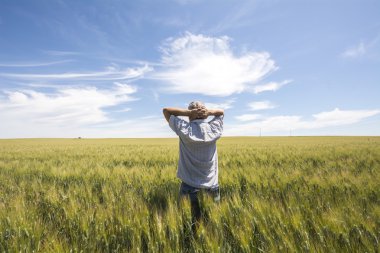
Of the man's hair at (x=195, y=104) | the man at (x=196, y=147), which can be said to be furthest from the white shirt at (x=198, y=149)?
the man's hair at (x=195, y=104)

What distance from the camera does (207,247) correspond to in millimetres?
2053

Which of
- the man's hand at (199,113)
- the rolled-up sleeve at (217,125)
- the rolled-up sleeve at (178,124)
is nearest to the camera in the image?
the rolled-up sleeve at (178,124)

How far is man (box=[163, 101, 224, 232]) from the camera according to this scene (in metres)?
2.87

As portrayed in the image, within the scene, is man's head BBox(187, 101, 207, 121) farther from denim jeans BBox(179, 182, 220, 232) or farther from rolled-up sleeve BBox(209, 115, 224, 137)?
denim jeans BBox(179, 182, 220, 232)

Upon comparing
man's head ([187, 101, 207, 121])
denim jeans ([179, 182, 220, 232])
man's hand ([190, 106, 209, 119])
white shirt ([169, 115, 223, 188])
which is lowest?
denim jeans ([179, 182, 220, 232])

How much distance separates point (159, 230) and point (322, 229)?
1517mm

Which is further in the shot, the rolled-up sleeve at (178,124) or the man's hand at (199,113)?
the man's hand at (199,113)

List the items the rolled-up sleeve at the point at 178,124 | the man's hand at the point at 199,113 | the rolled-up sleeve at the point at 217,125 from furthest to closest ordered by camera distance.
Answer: the rolled-up sleeve at the point at 217,125 → the man's hand at the point at 199,113 → the rolled-up sleeve at the point at 178,124

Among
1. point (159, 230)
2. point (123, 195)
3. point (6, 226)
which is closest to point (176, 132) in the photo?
point (159, 230)

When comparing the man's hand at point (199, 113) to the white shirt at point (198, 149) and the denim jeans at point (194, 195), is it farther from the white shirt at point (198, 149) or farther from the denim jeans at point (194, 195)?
the denim jeans at point (194, 195)

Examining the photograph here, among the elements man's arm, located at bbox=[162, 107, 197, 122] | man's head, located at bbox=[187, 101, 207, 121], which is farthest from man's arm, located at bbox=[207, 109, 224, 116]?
man's arm, located at bbox=[162, 107, 197, 122]

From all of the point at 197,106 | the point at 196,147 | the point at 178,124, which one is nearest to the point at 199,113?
the point at 197,106

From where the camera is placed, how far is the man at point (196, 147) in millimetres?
2869

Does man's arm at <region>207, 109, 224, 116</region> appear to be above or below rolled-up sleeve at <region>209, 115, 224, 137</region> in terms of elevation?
above
